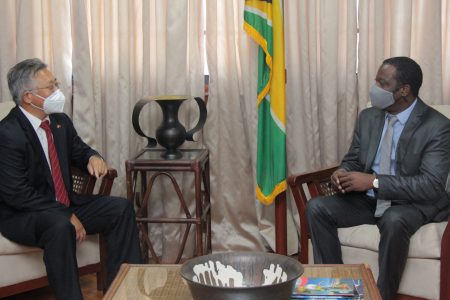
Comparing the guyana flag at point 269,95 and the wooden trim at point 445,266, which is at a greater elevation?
the guyana flag at point 269,95

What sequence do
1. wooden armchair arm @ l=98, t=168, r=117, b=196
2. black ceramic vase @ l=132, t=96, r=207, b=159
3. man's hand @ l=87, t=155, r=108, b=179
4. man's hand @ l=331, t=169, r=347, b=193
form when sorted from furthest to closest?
1. black ceramic vase @ l=132, t=96, r=207, b=159
2. wooden armchair arm @ l=98, t=168, r=117, b=196
3. man's hand @ l=87, t=155, r=108, b=179
4. man's hand @ l=331, t=169, r=347, b=193

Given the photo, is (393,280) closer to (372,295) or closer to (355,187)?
(355,187)

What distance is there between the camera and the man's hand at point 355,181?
3.12 m

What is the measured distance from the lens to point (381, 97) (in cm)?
317

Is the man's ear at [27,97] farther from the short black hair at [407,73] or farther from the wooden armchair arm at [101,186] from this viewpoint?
the short black hair at [407,73]

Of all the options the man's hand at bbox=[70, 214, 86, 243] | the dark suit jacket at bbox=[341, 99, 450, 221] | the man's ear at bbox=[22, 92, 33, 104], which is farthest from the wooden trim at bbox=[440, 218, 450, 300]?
the man's ear at bbox=[22, 92, 33, 104]

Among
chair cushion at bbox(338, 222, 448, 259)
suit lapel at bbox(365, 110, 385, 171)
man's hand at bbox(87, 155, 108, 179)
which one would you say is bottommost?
chair cushion at bbox(338, 222, 448, 259)

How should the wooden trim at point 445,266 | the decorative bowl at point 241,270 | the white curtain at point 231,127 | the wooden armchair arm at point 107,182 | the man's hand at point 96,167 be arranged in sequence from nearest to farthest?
the decorative bowl at point 241,270 → the wooden trim at point 445,266 → the man's hand at point 96,167 → the wooden armchair arm at point 107,182 → the white curtain at point 231,127

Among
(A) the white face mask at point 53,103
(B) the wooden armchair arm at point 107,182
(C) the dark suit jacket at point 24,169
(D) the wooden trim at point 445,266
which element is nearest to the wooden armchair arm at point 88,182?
(B) the wooden armchair arm at point 107,182

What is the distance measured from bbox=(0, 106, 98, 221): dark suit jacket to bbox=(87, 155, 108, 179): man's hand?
106mm

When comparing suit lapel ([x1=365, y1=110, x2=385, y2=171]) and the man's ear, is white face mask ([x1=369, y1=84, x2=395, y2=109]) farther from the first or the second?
the man's ear

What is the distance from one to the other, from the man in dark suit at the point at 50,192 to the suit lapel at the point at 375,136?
1.13 metres

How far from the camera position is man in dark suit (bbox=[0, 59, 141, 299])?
118 inches

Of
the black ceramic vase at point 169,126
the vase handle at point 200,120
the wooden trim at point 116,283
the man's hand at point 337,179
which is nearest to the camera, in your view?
the wooden trim at point 116,283
